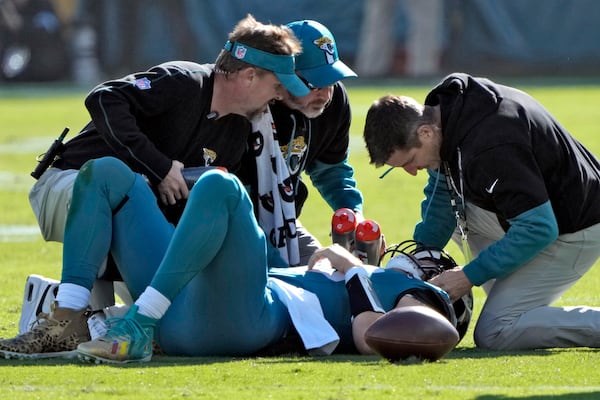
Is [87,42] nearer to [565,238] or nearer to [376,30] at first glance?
[376,30]

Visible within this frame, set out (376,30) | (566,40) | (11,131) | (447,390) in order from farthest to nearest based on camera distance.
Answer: (566,40)
(376,30)
(11,131)
(447,390)

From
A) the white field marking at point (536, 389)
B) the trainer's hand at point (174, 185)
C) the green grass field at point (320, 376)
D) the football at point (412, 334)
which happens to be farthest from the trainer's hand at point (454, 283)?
the trainer's hand at point (174, 185)

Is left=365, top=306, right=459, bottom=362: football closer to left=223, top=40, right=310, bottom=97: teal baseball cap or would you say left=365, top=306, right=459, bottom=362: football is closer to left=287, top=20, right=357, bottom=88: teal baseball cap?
left=223, top=40, right=310, bottom=97: teal baseball cap

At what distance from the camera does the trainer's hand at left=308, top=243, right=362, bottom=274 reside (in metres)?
5.80

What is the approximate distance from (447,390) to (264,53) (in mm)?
1987

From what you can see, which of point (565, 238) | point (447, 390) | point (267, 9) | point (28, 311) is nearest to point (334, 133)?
point (565, 238)

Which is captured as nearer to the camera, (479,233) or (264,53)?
(264,53)

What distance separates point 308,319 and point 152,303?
27.4 inches

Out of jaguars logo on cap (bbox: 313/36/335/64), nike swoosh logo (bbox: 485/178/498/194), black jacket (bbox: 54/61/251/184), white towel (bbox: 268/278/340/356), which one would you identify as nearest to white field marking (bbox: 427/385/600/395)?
white towel (bbox: 268/278/340/356)

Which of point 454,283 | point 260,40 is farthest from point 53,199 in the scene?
point 454,283

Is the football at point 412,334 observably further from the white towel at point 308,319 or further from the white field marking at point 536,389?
the white field marking at point 536,389

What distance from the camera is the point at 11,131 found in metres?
18.6

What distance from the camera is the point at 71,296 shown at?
5637mm

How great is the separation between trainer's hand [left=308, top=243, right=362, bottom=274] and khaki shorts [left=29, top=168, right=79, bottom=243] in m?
1.18
